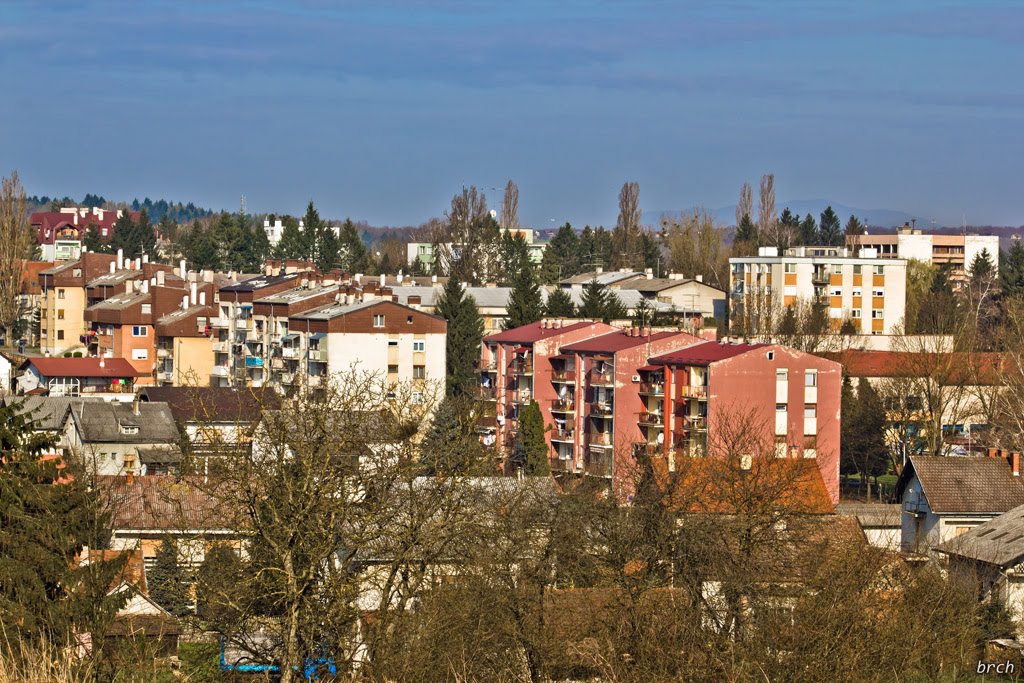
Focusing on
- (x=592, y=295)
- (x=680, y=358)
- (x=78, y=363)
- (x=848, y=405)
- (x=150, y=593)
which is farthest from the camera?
(x=592, y=295)

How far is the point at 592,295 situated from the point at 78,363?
63.3 ft

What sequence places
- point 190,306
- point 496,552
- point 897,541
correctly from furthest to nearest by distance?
1. point 190,306
2. point 897,541
3. point 496,552

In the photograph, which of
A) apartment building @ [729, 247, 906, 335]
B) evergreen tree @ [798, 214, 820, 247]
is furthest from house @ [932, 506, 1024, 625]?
evergreen tree @ [798, 214, 820, 247]

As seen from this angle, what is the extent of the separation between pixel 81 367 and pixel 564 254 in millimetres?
46365

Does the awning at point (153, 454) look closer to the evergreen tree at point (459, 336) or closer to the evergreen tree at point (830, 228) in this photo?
the evergreen tree at point (459, 336)

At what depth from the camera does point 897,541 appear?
1224 inches

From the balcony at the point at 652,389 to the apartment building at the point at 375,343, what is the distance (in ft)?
28.7

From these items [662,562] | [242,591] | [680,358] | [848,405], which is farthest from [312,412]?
[848,405]

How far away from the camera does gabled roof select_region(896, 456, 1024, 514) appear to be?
30469 mm

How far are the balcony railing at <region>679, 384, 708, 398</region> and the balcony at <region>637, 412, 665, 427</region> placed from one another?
1357mm

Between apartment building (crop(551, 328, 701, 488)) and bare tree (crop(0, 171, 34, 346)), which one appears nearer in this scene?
apartment building (crop(551, 328, 701, 488))

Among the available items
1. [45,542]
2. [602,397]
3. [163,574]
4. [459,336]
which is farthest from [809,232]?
[45,542]

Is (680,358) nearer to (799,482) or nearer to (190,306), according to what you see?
(799,482)

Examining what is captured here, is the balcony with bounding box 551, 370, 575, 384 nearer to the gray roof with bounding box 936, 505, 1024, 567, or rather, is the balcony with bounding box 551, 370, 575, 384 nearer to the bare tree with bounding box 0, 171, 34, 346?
the gray roof with bounding box 936, 505, 1024, 567
